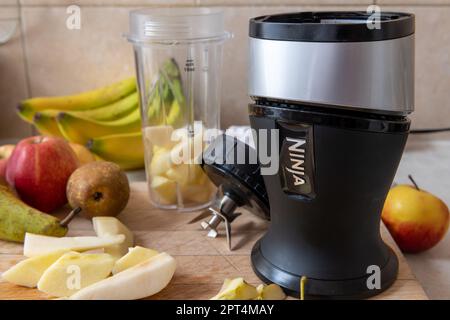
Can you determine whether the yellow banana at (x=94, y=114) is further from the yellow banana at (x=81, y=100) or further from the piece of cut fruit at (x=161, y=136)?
the piece of cut fruit at (x=161, y=136)

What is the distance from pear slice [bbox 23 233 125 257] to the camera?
672 millimetres

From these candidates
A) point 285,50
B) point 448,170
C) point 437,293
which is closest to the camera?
point 285,50

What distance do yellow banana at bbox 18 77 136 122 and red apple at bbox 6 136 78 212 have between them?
0.74 ft

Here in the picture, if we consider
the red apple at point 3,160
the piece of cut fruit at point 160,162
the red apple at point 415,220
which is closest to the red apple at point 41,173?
the red apple at point 3,160

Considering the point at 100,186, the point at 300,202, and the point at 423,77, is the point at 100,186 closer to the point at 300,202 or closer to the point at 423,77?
the point at 300,202

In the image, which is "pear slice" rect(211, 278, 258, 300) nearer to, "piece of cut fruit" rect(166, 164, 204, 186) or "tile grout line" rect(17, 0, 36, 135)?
"piece of cut fruit" rect(166, 164, 204, 186)

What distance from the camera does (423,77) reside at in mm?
1045

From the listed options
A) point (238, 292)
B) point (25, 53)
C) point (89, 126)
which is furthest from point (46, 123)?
point (238, 292)

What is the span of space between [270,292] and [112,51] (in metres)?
0.65

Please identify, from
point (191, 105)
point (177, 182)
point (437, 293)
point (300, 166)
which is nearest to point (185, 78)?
point (191, 105)

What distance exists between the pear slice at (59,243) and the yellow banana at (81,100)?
41 centimetres

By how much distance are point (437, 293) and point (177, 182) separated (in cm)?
38

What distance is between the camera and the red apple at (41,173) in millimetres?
812

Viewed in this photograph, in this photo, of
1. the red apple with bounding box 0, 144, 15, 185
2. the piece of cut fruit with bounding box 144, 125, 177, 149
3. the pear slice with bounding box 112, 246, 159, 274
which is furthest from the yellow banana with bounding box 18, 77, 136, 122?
the pear slice with bounding box 112, 246, 159, 274
